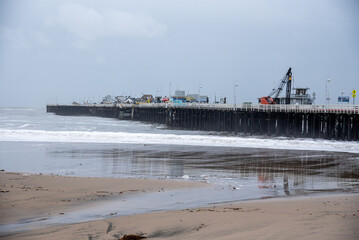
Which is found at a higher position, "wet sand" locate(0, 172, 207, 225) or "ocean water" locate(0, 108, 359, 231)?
"wet sand" locate(0, 172, 207, 225)

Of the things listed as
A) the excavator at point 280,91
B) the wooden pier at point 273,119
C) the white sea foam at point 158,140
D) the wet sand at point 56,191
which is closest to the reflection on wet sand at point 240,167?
the wet sand at point 56,191

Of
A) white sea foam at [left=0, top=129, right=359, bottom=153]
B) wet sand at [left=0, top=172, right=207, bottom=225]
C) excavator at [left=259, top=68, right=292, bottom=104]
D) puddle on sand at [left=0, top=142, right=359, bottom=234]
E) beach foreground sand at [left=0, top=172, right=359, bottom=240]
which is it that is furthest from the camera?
excavator at [left=259, top=68, right=292, bottom=104]

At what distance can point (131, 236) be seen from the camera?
694 cm

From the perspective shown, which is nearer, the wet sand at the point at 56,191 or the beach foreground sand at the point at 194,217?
the beach foreground sand at the point at 194,217

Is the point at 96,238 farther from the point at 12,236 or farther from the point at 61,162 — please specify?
the point at 61,162

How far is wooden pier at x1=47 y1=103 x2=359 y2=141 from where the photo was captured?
37.9 meters

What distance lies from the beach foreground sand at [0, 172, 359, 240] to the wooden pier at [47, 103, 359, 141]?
28645mm

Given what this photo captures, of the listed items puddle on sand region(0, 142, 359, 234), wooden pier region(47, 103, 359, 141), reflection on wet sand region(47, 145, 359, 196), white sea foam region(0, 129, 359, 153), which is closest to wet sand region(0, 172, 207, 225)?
puddle on sand region(0, 142, 359, 234)

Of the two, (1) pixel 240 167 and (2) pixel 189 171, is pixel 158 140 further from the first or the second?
(2) pixel 189 171

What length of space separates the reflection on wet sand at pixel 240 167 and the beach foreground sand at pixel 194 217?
2.31 meters

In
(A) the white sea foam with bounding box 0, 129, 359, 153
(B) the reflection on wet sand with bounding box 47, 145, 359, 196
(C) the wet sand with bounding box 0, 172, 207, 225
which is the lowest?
(A) the white sea foam with bounding box 0, 129, 359, 153

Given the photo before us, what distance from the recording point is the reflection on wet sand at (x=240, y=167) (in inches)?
538

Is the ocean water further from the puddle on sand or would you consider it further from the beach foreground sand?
the beach foreground sand

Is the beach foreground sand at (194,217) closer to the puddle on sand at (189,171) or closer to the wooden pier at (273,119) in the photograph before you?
the puddle on sand at (189,171)
